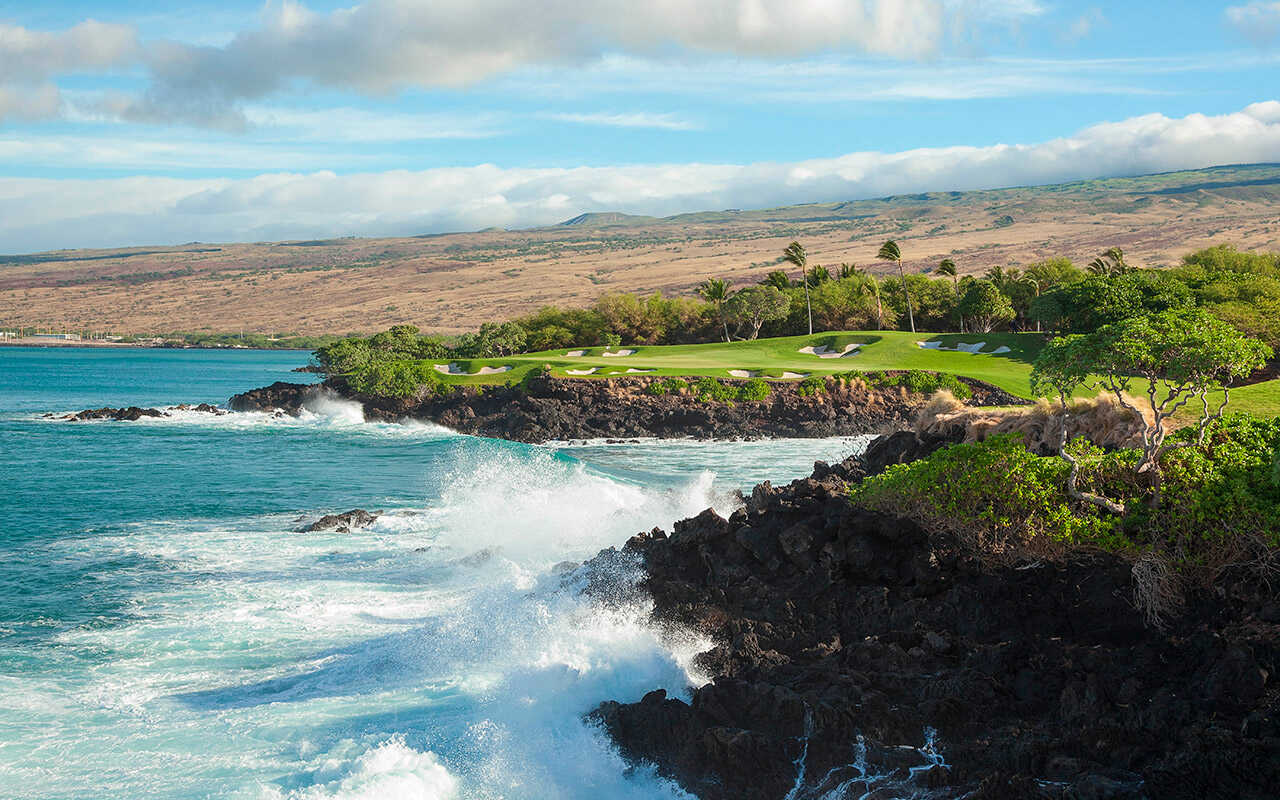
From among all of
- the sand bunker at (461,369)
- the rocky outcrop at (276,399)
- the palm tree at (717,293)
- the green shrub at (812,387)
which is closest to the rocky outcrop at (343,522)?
the green shrub at (812,387)

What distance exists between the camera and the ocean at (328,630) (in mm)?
11055

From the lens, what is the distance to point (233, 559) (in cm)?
2030

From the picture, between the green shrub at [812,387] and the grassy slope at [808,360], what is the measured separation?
1.88 metres

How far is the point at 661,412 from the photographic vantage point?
4269cm

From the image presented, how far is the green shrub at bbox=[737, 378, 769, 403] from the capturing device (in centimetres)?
4309

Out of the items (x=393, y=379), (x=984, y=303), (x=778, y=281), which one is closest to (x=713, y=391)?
(x=393, y=379)

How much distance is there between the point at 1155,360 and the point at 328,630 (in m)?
13.3

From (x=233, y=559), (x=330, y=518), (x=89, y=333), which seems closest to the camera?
(x=233, y=559)

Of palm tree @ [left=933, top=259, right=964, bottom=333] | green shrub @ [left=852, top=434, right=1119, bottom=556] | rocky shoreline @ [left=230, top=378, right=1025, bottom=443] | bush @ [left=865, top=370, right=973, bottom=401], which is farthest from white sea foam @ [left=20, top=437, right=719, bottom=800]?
palm tree @ [left=933, top=259, right=964, bottom=333]

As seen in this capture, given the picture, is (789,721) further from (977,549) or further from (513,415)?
(513,415)

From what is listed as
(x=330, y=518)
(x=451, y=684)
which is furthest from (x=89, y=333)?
(x=451, y=684)

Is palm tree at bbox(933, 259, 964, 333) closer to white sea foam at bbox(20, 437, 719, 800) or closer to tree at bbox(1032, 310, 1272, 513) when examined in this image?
white sea foam at bbox(20, 437, 719, 800)

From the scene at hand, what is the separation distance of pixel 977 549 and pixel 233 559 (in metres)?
15.4

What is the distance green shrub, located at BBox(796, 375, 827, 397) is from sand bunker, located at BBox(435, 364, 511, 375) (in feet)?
55.2
